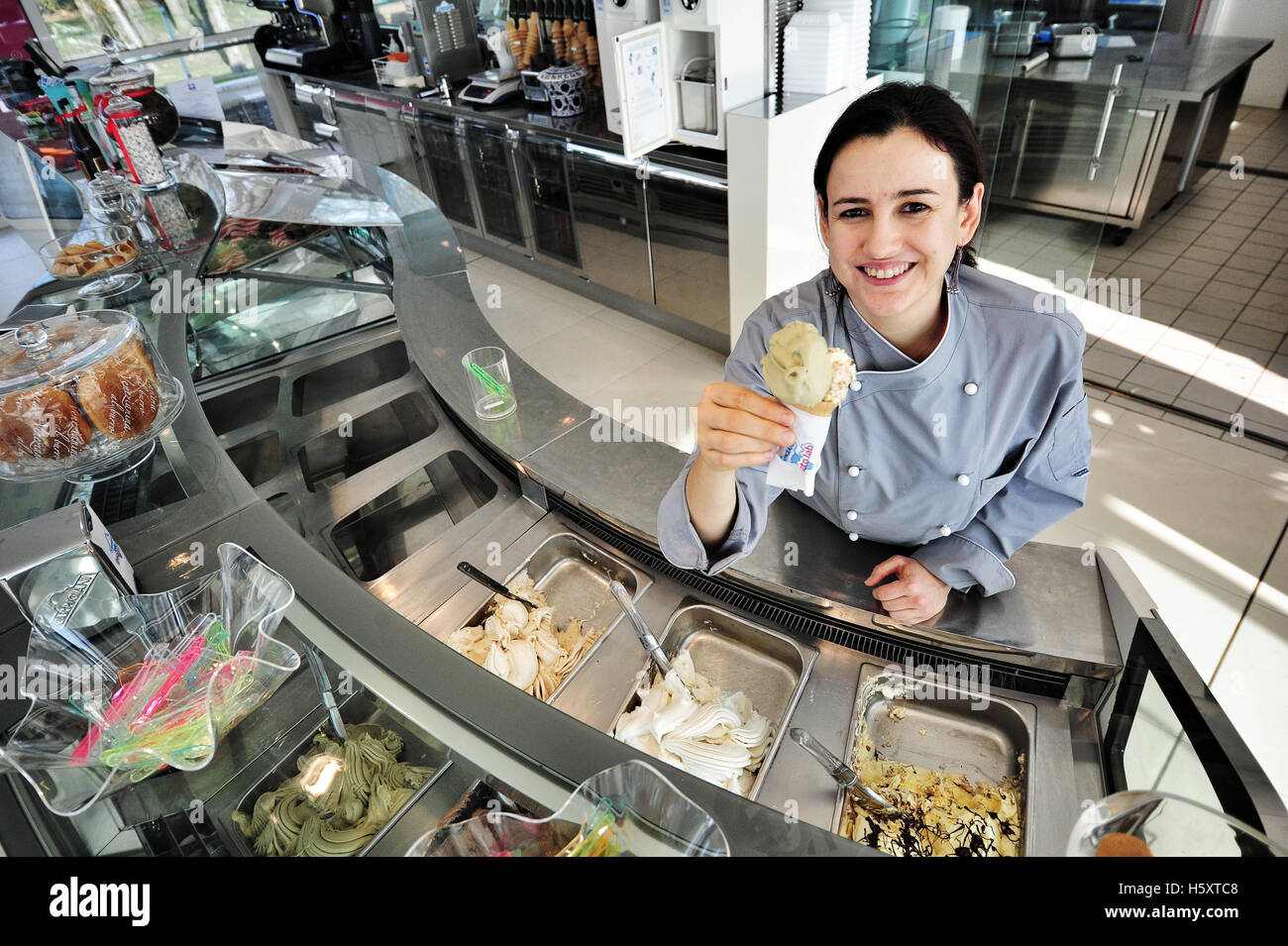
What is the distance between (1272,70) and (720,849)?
8.84m

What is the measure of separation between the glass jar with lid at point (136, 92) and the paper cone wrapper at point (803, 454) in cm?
301

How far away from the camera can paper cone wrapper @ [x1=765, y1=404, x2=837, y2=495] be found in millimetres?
1111

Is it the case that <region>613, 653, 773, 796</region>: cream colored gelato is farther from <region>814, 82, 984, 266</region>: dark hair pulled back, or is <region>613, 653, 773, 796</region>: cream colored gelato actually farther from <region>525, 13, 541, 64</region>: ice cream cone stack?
<region>525, 13, 541, 64</region>: ice cream cone stack

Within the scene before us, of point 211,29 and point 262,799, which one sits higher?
point 211,29

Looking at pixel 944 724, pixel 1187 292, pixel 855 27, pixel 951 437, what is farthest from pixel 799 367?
pixel 1187 292

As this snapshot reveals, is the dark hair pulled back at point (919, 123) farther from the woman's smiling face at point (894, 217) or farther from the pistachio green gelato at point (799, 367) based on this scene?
the pistachio green gelato at point (799, 367)

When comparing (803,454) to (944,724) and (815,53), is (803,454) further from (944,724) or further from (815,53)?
(815,53)

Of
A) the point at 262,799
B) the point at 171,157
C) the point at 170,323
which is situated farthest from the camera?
the point at 171,157

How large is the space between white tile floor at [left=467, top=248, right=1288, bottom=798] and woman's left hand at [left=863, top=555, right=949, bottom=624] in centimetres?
174

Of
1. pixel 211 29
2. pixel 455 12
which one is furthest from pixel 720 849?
pixel 211 29

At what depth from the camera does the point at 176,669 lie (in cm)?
116

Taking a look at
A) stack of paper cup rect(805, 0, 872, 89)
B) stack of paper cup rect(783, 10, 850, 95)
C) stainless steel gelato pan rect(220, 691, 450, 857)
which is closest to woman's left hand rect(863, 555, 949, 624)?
stainless steel gelato pan rect(220, 691, 450, 857)

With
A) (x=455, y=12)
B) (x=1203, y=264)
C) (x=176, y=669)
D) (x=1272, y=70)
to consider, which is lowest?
(x=1203, y=264)
